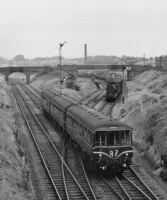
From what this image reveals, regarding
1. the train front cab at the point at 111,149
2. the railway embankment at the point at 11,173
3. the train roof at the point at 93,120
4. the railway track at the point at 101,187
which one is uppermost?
the train roof at the point at 93,120

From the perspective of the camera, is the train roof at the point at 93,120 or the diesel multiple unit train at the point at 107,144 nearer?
the diesel multiple unit train at the point at 107,144

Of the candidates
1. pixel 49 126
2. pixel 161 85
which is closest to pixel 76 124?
pixel 49 126

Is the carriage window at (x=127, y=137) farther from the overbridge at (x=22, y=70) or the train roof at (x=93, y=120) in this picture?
the overbridge at (x=22, y=70)

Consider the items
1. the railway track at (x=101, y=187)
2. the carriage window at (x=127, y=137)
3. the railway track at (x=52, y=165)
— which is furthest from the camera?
the carriage window at (x=127, y=137)

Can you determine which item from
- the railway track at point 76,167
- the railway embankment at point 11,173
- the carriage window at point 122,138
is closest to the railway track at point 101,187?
the railway track at point 76,167

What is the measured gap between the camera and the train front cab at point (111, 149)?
65.1 feet

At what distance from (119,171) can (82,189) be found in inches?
133

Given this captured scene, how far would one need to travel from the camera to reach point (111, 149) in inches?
781

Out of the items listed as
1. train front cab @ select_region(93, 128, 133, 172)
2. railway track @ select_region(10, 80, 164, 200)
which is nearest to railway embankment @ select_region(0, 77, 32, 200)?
railway track @ select_region(10, 80, 164, 200)

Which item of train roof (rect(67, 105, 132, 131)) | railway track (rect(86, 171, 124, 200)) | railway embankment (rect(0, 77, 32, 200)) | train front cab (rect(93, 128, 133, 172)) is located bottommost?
railway track (rect(86, 171, 124, 200))

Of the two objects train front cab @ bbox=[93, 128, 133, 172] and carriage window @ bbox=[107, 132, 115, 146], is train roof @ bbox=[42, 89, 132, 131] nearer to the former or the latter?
train front cab @ bbox=[93, 128, 133, 172]

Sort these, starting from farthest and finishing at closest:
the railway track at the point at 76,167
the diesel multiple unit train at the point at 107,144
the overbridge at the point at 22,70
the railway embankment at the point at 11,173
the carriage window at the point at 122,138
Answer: the overbridge at the point at 22,70 < the carriage window at the point at 122,138 < the diesel multiple unit train at the point at 107,144 < the railway track at the point at 76,167 < the railway embankment at the point at 11,173

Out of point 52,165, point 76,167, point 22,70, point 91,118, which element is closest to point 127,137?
point 91,118

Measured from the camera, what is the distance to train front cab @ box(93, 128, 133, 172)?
19828 millimetres
